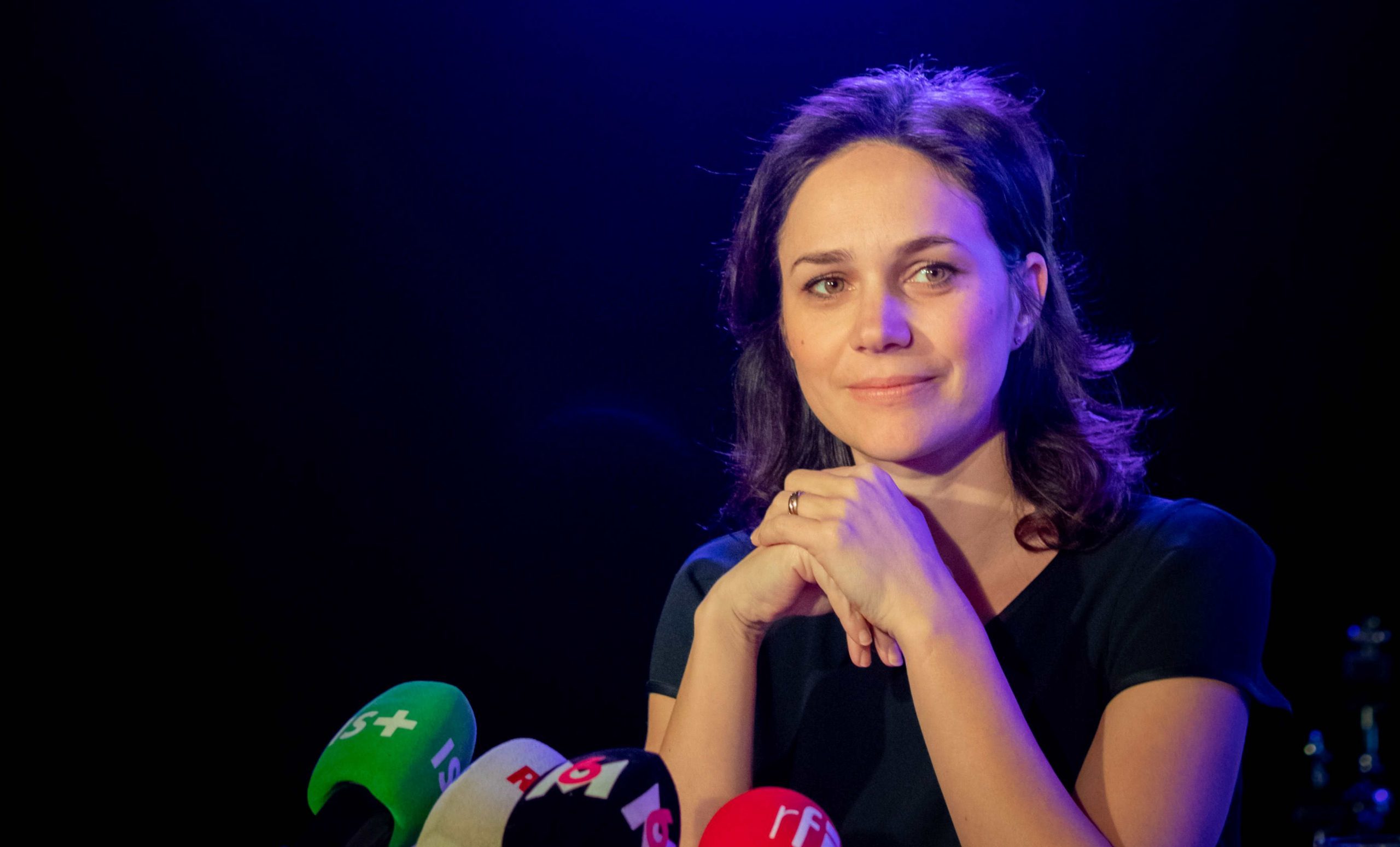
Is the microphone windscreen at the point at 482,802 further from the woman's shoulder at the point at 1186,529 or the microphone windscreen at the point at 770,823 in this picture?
the woman's shoulder at the point at 1186,529

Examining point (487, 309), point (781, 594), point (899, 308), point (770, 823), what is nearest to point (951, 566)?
point (781, 594)

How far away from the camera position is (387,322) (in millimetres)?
2785

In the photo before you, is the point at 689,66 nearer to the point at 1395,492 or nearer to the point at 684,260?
the point at 684,260

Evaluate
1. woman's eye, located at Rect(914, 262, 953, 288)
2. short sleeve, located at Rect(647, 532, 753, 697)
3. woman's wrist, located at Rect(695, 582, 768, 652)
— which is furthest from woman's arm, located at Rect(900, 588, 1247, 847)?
short sleeve, located at Rect(647, 532, 753, 697)

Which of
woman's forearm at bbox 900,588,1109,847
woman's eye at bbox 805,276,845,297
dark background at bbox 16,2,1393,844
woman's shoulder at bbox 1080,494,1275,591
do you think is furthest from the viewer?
dark background at bbox 16,2,1393,844

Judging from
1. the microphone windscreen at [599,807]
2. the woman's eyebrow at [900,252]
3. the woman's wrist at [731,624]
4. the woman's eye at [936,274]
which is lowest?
the woman's wrist at [731,624]

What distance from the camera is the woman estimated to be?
3.71ft

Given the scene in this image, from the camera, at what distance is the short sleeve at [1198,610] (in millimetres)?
1207

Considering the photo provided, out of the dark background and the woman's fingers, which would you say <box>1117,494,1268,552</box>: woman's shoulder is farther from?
the dark background

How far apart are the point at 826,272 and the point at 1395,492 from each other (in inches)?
102

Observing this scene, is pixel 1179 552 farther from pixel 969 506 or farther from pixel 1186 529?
pixel 969 506

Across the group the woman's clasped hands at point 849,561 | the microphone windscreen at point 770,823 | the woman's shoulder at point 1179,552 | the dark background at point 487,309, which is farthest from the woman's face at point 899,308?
the dark background at point 487,309

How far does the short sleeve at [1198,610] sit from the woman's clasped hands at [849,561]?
0.29 meters

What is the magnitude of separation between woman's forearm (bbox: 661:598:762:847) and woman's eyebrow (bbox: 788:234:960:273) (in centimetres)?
51
